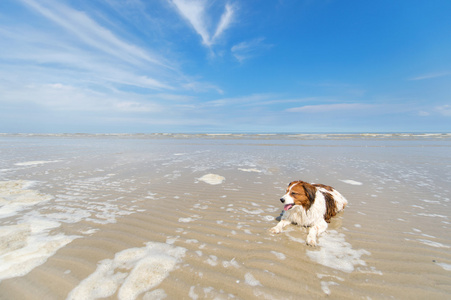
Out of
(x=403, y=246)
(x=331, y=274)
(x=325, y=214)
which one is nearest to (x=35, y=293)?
(x=331, y=274)

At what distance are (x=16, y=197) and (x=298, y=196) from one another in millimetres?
7305

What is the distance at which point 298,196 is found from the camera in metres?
3.59

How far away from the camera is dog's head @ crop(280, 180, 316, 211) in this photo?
355cm

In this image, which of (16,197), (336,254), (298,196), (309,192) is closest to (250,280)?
(336,254)

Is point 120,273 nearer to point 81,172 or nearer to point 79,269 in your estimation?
point 79,269

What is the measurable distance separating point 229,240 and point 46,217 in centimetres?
398

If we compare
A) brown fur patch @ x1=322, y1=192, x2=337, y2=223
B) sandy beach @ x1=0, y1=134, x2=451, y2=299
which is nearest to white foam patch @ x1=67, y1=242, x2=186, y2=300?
sandy beach @ x1=0, y1=134, x2=451, y2=299

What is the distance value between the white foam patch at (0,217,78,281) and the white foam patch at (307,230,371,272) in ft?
13.3

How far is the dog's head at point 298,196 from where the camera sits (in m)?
3.55

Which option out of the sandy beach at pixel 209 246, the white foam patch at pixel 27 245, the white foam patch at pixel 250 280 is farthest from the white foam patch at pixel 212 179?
the white foam patch at pixel 250 280

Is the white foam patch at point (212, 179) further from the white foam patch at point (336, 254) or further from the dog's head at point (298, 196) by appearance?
the white foam patch at point (336, 254)

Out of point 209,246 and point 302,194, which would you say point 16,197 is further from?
point 302,194

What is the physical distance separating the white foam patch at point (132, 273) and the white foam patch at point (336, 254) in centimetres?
213

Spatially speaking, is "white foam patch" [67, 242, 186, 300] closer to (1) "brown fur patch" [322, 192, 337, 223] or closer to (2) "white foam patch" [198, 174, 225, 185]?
(1) "brown fur patch" [322, 192, 337, 223]
